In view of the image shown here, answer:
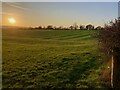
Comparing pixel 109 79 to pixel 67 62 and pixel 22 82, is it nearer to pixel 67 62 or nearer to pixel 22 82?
pixel 22 82

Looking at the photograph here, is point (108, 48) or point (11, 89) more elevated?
point (108, 48)

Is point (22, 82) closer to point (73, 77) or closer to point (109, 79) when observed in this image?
point (73, 77)

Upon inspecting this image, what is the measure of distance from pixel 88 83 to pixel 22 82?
2.51 meters

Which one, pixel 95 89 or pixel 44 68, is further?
pixel 44 68

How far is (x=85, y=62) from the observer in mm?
12805

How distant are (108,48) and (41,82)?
9.31 ft

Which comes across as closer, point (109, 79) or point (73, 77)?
point (109, 79)

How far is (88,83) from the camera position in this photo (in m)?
8.78

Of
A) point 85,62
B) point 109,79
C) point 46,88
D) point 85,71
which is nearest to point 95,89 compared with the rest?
point 109,79

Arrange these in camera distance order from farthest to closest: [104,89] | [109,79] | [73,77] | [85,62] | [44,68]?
1. [85,62]
2. [44,68]
3. [73,77]
4. [109,79]
5. [104,89]

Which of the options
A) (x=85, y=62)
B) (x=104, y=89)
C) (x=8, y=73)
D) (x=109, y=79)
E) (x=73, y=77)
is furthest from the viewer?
(x=85, y=62)

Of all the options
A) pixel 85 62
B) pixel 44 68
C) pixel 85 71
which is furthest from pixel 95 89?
pixel 85 62

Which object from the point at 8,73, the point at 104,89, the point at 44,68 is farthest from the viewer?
the point at 44,68

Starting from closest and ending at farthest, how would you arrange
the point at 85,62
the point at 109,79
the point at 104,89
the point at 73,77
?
the point at 104,89
the point at 109,79
the point at 73,77
the point at 85,62
